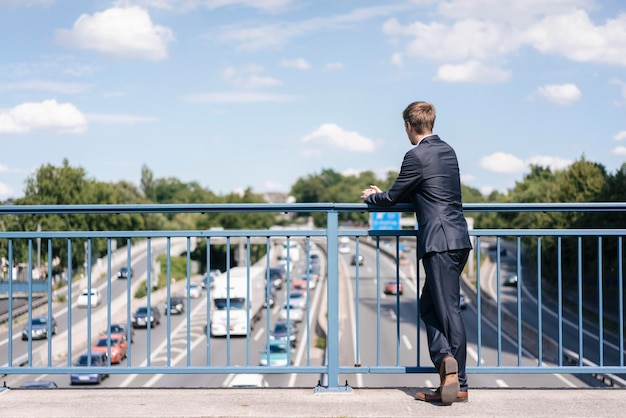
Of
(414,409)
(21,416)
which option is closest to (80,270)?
(21,416)

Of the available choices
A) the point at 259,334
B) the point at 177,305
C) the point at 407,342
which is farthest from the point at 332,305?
the point at 177,305

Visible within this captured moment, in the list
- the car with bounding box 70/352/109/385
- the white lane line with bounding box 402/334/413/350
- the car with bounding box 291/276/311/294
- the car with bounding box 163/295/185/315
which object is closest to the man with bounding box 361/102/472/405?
the car with bounding box 70/352/109/385

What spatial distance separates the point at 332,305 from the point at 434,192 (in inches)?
49.2

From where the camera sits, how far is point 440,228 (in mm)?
5137

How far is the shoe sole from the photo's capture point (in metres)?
5.03

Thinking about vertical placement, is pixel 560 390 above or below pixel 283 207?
below

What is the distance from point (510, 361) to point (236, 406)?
118ft

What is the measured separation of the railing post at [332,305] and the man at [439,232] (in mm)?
532

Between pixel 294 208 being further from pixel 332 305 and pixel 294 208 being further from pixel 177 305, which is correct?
pixel 177 305

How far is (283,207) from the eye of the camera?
5547mm

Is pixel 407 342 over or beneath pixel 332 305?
beneath

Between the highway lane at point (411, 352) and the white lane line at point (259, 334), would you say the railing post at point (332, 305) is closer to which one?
the highway lane at point (411, 352)

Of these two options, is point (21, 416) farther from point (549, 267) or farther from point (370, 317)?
point (370, 317)

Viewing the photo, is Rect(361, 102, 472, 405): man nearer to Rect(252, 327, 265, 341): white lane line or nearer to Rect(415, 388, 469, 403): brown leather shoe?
Rect(415, 388, 469, 403): brown leather shoe
